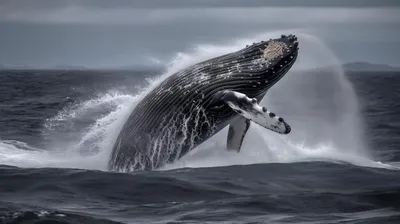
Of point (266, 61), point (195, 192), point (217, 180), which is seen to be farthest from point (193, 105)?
point (195, 192)

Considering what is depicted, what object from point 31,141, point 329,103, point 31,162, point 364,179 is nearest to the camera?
point 364,179

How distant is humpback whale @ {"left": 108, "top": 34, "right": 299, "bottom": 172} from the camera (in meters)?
13.1

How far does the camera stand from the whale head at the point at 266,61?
13516 mm

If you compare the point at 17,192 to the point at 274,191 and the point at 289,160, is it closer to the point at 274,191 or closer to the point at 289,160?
the point at 274,191

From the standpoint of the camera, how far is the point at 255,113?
12.2 meters

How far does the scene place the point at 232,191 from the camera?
1071cm

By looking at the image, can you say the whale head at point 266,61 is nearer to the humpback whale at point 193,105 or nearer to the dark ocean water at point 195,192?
the humpback whale at point 193,105

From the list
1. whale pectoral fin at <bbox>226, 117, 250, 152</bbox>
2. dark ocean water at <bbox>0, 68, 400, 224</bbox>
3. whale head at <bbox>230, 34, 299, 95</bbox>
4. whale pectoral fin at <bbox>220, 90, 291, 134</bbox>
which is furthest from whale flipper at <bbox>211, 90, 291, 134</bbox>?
whale pectoral fin at <bbox>226, 117, 250, 152</bbox>

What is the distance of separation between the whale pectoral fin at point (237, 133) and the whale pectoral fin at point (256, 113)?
1225mm

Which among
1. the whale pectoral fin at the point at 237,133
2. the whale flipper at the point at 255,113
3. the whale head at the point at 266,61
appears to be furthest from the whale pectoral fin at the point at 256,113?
the whale pectoral fin at the point at 237,133

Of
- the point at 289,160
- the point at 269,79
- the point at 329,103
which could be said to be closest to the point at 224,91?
the point at 269,79

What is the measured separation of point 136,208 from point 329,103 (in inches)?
841

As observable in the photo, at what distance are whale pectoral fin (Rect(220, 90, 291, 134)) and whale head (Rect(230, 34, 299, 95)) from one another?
3.47 ft

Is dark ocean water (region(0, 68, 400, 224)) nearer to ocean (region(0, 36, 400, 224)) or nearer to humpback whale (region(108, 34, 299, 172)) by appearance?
ocean (region(0, 36, 400, 224))
